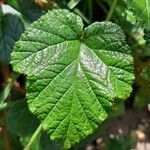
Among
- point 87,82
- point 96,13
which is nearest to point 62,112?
point 87,82

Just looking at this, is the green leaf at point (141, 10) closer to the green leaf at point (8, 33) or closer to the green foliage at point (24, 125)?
the green leaf at point (8, 33)

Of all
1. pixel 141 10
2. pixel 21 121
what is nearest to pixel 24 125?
pixel 21 121

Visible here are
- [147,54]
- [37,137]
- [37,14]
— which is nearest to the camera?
[37,14]

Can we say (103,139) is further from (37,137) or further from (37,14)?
(37,14)

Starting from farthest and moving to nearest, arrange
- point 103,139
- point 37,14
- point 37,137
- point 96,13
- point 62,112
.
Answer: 1. point 103,139
2. point 96,13
3. point 37,137
4. point 37,14
5. point 62,112

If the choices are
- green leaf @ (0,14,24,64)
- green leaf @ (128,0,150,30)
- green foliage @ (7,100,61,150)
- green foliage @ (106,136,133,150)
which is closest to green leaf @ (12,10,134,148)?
green leaf @ (128,0,150,30)

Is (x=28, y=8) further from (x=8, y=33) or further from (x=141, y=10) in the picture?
(x=141, y=10)

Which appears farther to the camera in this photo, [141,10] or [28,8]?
[28,8]
